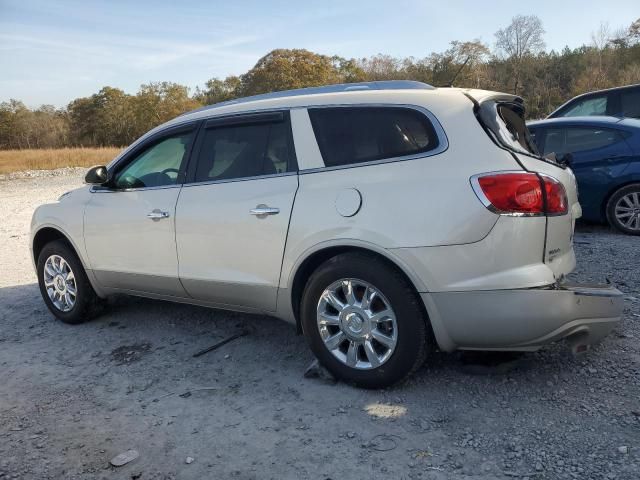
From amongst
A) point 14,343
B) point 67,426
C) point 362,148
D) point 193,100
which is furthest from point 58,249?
point 193,100

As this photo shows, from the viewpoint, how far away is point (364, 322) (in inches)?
131

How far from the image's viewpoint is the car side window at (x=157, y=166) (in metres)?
4.32

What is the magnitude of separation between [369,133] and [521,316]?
137cm

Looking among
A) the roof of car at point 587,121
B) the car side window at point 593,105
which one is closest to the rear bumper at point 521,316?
the roof of car at point 587,121

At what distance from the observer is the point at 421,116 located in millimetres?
3260

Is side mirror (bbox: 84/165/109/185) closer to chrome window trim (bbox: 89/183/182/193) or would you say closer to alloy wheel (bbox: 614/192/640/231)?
chrome window trim (bbox: 89/183/182/193)

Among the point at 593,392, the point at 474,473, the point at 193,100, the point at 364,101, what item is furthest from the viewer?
the point at 193,100

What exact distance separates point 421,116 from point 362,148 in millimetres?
394

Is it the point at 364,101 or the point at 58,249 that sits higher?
the point at 364,101

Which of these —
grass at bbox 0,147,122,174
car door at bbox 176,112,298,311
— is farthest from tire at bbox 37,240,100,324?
grass at bbox 0,147,122,174

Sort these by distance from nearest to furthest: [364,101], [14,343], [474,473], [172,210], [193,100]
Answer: [474,473] < [364,101] < [172,210] < [14,343] < [193,100]

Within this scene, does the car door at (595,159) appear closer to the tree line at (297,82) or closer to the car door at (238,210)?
the car door at (238,210)

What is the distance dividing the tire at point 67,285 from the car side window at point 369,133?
2733 mm

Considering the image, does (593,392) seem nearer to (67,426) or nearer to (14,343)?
(67,426)
